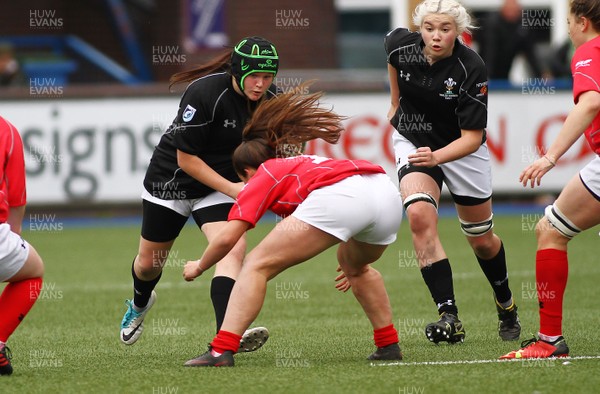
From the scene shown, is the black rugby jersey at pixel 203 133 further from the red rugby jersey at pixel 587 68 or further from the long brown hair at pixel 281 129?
the red rugby jersey at pixel 587 68

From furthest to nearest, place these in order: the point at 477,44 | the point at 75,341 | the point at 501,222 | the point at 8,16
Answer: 1. the point at 8,16
2. the point at 477,44
3. the point at 501,222
4. the point at 75,341

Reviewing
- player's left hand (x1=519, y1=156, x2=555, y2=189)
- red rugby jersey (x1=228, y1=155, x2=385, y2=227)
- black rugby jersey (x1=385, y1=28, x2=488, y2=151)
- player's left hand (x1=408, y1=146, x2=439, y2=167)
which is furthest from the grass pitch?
black rugby jersey (x1=385, y1=28, x2=488, y2=151)

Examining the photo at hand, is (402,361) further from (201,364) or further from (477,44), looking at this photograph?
(477,44)

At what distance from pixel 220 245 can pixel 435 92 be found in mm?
2253

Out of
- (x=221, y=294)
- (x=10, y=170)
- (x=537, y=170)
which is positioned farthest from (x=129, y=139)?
(x=537, y=170)

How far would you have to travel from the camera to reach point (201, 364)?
6.38 meters

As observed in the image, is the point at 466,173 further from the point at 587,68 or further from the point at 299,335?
the point at 587,68

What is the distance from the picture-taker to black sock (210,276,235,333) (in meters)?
6.96

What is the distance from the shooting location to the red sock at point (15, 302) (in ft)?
20.3

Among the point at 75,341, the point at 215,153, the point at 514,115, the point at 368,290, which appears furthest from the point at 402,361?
the point at 514,115

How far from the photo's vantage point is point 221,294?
700cm

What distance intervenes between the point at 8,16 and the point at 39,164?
1019 cm

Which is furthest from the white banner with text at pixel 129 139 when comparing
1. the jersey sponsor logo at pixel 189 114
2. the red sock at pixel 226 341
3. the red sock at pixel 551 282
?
the red sock at pixel 226 341

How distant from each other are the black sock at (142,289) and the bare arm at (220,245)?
182 cm
